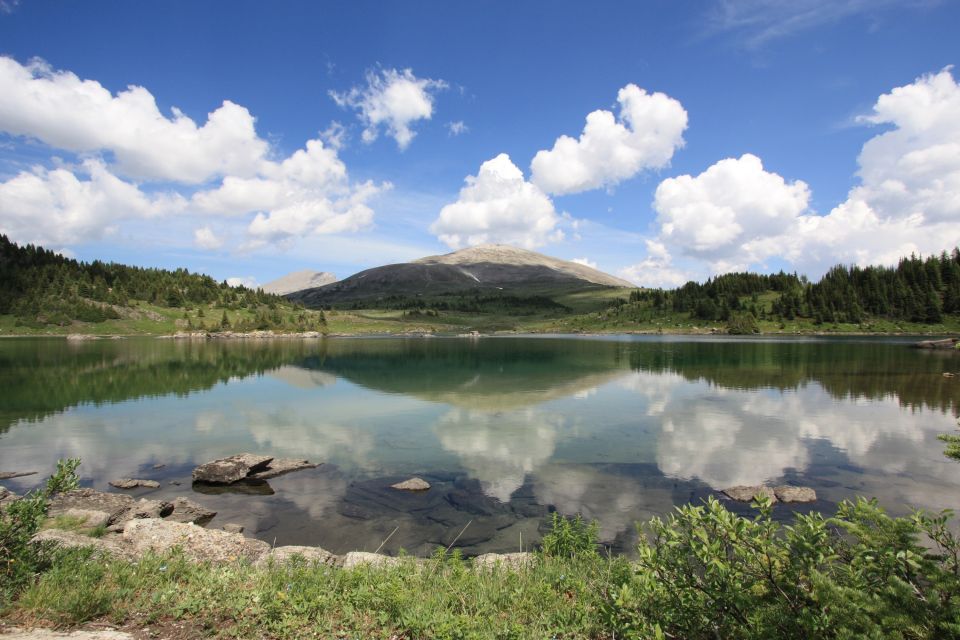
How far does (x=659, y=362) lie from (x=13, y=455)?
275ft

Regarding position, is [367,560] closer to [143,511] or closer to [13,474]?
[143,511]

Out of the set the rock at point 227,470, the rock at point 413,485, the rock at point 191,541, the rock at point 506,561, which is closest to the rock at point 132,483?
the rock at point 227,470

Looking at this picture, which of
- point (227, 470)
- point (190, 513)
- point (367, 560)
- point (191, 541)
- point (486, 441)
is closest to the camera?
point (367, 560)

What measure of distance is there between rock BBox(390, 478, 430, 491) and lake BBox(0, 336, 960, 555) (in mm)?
830

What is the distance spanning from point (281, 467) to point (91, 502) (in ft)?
27.4

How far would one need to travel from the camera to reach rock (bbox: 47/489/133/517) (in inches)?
758

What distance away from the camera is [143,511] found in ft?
63.4

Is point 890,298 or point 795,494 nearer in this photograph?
point 795,494

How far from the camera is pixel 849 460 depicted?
27781 mm

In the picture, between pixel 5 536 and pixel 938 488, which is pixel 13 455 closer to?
pixel 5 536

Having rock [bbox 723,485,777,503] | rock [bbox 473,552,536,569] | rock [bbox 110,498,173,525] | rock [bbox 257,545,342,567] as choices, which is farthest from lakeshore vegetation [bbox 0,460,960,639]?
rock [bbox 723,485,777,503]

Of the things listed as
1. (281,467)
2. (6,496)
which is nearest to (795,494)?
(281,467)

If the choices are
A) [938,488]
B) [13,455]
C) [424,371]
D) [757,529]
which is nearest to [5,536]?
[757,529]

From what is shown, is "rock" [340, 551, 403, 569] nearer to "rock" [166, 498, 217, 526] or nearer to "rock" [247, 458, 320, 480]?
"rock" [166, 498, 217, 526]
